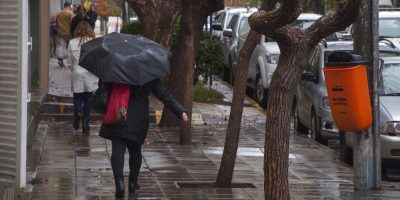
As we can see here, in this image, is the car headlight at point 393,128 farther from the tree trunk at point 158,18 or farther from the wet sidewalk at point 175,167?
the tree trunk at point 158,18

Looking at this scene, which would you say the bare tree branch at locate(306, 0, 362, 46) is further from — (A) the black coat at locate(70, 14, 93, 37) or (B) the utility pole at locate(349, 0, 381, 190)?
(A) the black coat at locate(70, 14, 93, 37)

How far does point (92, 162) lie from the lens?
40.6ft

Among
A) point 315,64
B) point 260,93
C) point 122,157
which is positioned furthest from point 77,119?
point 260,93

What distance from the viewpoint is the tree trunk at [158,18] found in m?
19.7

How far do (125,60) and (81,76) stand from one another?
207 inches

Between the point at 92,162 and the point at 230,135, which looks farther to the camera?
the point at 92,162

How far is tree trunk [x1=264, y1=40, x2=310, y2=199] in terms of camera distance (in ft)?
27.8

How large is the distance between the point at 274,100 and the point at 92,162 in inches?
171

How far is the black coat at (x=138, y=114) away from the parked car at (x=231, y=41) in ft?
44.5

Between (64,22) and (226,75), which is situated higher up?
(64,22)

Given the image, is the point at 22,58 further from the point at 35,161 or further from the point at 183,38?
the point at 183,38

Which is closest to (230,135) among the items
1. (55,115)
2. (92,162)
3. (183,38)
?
(92,162)

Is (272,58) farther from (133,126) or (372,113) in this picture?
(133,126)

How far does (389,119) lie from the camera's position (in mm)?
12961
